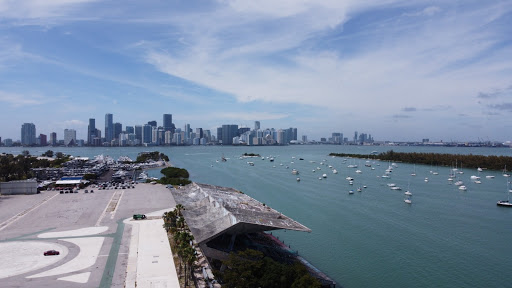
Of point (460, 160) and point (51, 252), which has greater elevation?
point (460, 160)

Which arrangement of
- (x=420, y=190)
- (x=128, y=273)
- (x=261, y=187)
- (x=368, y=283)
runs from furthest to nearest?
(x=261, y=187), (x=420, y=190), (x=368, y=283), (x=128, y=273)

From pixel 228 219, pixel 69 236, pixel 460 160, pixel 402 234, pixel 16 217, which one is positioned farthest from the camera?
pixel 460 160

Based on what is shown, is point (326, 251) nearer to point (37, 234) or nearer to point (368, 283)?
point (368, 283)

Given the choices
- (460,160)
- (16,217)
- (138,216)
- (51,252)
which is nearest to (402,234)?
(138,216)

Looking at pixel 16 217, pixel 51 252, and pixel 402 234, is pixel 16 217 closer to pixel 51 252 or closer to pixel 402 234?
pixel 51 252

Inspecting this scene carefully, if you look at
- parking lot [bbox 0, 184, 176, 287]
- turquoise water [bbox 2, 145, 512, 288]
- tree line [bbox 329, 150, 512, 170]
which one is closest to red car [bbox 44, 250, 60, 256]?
parking lot [bbox 0, 184, 176, 287]

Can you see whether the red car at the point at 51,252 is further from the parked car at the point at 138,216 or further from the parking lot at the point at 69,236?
the parked car at the point at 138,216

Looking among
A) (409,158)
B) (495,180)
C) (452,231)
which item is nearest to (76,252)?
(452,231)

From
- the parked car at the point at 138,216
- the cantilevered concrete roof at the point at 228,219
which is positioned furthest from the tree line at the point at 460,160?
the parked car at the point at 138,216

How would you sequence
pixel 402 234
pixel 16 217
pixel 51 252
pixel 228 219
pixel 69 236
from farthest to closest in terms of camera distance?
pixel 16 217 → pixel 402 234 → pixel 69 236 → pixel 51 252 → pixel 228 219
